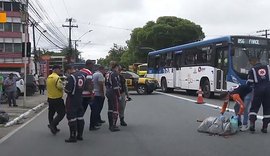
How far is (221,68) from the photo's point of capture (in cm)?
2369

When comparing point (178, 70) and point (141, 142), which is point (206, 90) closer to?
point (178, 70)

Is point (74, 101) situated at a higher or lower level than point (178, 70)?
lower

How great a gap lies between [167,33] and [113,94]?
205ft

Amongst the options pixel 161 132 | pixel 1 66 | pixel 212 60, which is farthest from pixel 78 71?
pixel 1 66

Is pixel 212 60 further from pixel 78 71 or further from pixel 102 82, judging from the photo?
pixel 78 71

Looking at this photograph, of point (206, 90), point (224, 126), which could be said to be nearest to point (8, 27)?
point (206, 90)

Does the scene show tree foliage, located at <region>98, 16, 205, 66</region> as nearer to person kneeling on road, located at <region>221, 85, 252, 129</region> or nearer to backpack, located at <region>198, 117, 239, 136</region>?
person kneeling on road, located at <region>221, 85, 252, 129</region>

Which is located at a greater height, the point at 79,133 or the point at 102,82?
the point at 102,82

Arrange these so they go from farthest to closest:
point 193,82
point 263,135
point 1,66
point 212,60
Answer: point 1,66, point 193,82, point 212,60, point 263,135

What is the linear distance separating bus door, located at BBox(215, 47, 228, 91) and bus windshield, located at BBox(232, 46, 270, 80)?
60 cm

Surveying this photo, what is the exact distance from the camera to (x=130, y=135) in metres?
11.6

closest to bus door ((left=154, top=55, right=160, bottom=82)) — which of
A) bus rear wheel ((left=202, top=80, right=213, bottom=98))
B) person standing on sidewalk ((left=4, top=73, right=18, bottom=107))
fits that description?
bus rear wheel ((left=202, top=80, right=213, bottom=98))

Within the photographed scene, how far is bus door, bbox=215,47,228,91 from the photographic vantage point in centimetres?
2325

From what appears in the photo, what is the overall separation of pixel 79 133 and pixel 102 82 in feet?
7.24
